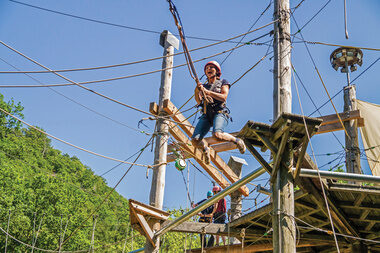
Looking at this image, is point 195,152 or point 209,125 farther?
point 195,152

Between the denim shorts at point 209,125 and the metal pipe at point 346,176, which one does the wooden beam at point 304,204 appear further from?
the denim shorts at point 209,125

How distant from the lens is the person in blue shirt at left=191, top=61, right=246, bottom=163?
22.4 ft

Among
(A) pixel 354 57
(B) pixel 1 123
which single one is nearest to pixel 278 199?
(A) pixel 354 57

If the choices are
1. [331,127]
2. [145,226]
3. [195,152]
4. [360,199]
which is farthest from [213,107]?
[331,127]

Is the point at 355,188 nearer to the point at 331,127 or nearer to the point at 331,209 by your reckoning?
the point at 331,209

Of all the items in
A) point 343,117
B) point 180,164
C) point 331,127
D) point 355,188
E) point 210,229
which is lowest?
point 210,229

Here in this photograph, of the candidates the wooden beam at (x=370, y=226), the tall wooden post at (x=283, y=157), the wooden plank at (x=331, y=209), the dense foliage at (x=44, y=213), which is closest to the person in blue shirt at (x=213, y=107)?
the tall wooden post at (x=283, y=157)

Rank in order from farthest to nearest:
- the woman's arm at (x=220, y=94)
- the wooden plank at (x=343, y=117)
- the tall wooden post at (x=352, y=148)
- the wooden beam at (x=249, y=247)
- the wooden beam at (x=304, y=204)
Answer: the tall wooden post at (x=352, y=148) < the wooden plank at (x=343, y=117) < the wooden beam at (x=249, y=247) < the wooden beam at (x=304, y=204) < the woman's arm at (x=220, y=94)

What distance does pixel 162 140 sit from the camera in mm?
8820

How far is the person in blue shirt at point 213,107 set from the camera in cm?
682

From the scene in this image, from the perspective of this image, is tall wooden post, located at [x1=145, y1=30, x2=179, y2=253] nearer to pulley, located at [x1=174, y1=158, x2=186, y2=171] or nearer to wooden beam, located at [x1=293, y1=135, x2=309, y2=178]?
pulley, located at [x1=174, y1=158, x2=186, y2=171]

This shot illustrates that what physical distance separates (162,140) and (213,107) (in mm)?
2159

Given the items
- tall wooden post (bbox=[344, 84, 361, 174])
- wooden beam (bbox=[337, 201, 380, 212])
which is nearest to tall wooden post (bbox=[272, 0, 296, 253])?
wooden beam (bbox=[337, 201, 380, 212])

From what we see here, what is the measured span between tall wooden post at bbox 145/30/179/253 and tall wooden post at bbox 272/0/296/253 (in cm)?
284
